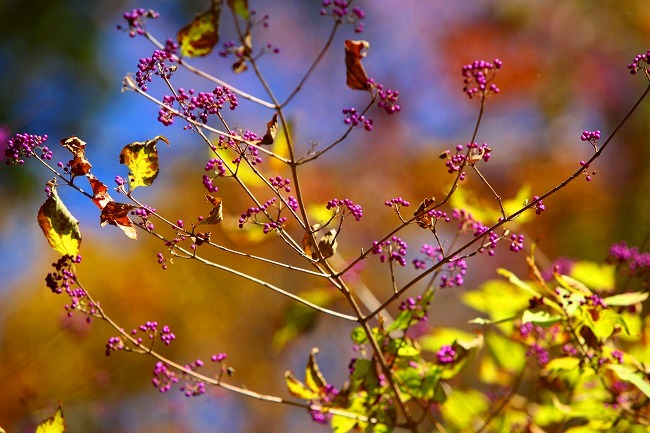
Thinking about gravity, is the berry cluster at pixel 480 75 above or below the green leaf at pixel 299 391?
above

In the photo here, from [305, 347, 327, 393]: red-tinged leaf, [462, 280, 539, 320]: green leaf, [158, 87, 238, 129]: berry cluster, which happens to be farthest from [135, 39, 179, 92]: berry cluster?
[462, 280, 539, 320]: green leaf

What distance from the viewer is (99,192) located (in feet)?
1.81

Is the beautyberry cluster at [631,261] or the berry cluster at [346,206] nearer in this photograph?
the berry cluster at [346,206]

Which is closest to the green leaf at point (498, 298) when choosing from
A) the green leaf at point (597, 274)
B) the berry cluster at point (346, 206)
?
the green leaf at point (597, 274)

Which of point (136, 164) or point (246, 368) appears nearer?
point (136, 164)

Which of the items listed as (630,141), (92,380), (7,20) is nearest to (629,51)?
(630,141)

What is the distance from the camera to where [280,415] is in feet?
11.3

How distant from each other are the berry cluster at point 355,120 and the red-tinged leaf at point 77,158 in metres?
0.23

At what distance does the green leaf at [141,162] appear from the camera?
0.55 m

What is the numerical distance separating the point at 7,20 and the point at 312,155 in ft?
13.3

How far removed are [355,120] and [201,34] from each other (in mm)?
154

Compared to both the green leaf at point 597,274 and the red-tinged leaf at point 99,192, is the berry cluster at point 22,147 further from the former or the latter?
the green leaf at point 597,274

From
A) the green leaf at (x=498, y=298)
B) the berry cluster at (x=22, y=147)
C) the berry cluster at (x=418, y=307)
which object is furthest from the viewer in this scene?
the green leaf at (x=498, y=298)

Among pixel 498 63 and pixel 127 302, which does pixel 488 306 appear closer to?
pixel 498 63
